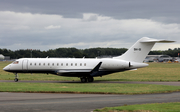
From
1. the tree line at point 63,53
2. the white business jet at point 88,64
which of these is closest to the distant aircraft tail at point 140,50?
the white business jet at point 88,64

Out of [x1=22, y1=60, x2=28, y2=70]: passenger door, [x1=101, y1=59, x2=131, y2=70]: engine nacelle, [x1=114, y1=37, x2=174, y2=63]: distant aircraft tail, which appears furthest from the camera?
[x1=22, y1=60, x2=28, y2=70]: passenger door

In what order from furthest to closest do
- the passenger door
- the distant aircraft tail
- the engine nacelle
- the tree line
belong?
1. the tree line
2. the passenger door
3. the distant aircraft tail
4. the engine nacelle

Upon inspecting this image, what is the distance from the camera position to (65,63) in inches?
1463

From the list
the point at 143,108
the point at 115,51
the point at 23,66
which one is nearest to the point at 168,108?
the point at 143,108

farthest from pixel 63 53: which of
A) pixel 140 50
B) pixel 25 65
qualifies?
pixel 140 50

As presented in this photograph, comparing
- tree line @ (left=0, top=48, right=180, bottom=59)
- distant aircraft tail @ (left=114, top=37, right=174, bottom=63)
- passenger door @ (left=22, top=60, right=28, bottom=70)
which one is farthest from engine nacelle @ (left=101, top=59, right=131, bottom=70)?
tree line @ (left=0, top=48, right=180, bottom=59)

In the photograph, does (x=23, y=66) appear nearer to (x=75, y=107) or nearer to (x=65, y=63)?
(x=65, y=63)

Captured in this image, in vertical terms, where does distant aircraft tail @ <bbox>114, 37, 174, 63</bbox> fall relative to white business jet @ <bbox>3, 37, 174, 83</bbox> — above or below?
above

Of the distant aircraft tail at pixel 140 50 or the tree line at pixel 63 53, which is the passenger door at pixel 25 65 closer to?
the distant aircraft tail at pixel 140 50

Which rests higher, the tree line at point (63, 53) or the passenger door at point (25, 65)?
the tree line at point (63, 53)

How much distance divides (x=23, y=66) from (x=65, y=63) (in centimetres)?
578

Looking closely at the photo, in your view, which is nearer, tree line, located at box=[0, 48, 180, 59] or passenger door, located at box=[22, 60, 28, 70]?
passenger door, located at box=[22, 60, 28, 70]

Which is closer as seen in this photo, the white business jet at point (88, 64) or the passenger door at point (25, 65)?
the white business jet at point (88, 64)

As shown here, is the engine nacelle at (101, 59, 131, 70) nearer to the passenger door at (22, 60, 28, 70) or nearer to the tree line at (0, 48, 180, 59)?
the passenger door at (22, 60, 28, 70)
